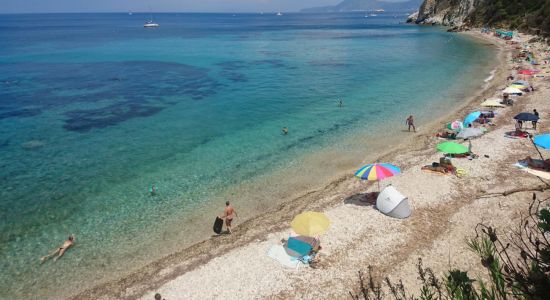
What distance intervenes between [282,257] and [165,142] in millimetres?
18865

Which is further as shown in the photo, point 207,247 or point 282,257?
point 207,247

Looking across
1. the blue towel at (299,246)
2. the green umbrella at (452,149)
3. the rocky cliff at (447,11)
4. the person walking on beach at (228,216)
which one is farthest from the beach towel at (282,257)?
the rocky cliff at (447,11)

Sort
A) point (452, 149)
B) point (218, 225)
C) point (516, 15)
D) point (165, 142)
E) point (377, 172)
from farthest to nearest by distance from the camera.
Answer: point (516, 15) → point (165, 142) → point (452, 149) → point (218, 225) → point (377, 172)

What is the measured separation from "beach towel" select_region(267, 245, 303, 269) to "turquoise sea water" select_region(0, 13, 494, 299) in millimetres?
4442

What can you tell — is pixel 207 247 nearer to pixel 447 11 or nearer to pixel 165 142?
pixel 165 142

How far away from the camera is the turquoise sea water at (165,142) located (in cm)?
1772

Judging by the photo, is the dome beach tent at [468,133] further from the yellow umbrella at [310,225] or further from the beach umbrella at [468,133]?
the yellow umbrella at [310,225]

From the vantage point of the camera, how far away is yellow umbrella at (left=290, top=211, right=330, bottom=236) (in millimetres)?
14641

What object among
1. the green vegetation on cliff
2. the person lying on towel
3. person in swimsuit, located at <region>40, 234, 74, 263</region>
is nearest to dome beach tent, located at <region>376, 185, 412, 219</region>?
the person lying on towel

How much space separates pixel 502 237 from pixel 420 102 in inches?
1058

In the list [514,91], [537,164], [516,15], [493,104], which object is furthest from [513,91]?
[516,15]

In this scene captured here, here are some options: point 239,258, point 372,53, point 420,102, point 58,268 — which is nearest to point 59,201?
point 58,268

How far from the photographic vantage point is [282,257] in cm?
1472

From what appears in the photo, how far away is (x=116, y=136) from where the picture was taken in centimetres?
3159
